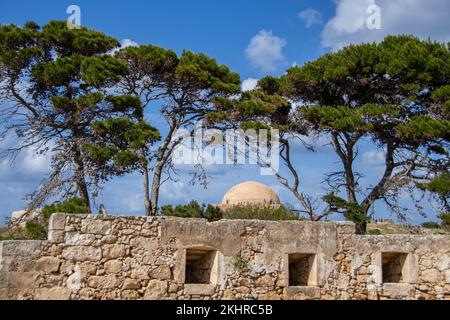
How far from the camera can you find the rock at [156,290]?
25.9ft

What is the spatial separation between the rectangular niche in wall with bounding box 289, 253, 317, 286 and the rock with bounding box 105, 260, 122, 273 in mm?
2712

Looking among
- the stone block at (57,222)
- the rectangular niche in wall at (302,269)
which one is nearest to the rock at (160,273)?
the stone block at (57,222)

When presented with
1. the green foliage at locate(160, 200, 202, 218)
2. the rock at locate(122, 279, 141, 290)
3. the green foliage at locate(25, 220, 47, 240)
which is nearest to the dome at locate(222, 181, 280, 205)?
the green foliage at locate(160, 200, 202, 218)

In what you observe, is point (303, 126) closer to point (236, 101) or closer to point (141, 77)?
point (236, 101)

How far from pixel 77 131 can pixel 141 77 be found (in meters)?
2.96

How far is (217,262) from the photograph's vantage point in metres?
8.28

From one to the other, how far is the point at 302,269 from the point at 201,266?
167 centimetres

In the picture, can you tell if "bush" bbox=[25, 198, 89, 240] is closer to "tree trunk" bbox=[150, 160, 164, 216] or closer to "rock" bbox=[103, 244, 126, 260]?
"rock" bbox=[103, 244, 126, 260]

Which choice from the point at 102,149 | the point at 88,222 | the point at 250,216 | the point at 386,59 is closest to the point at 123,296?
the point at 88,222

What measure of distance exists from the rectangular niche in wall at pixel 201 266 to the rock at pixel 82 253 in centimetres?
136

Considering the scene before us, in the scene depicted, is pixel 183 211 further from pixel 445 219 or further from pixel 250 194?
pixel 250 194

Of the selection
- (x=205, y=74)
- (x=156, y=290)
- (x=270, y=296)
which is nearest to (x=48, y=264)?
(x=156, y=290)

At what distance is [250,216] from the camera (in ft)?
75.2

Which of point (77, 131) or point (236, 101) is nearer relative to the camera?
point (77, 131)
